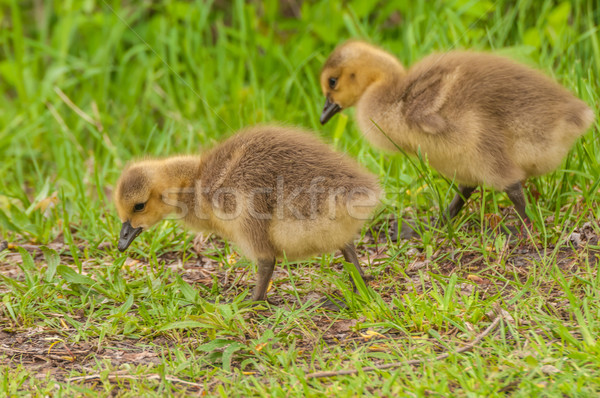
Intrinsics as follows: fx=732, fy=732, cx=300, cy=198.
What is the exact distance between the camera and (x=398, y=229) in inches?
151

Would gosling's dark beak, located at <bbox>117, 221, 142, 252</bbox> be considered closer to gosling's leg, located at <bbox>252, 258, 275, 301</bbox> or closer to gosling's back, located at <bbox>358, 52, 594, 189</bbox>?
gosling's leg, located at <bbox>252, 258, 275, 301</bbox>

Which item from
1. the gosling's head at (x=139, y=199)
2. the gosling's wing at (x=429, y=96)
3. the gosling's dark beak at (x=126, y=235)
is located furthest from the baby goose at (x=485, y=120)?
the gosling's dark beak at (x=126, y=235)

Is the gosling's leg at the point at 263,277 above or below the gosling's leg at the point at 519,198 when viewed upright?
below

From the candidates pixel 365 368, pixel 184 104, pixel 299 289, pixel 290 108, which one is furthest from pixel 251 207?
pixel 184 104

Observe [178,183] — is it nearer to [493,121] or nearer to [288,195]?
[288,195]

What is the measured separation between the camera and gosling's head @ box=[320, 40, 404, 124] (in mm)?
4223

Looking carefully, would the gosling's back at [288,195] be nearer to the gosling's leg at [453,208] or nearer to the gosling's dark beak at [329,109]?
the gosling's leg at [453,208]

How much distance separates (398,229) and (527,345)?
1185 millimetres

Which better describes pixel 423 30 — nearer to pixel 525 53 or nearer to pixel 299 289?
pixel 525 53

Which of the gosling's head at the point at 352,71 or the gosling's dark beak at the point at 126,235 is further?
the gosling's head at the point at 352,71

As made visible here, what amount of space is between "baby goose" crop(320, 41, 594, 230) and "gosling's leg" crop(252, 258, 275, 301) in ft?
3.23

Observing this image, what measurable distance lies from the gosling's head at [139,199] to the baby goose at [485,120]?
1199 mm

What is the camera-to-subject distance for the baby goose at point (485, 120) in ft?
11.5

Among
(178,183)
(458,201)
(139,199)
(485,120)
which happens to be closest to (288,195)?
(178,183)
